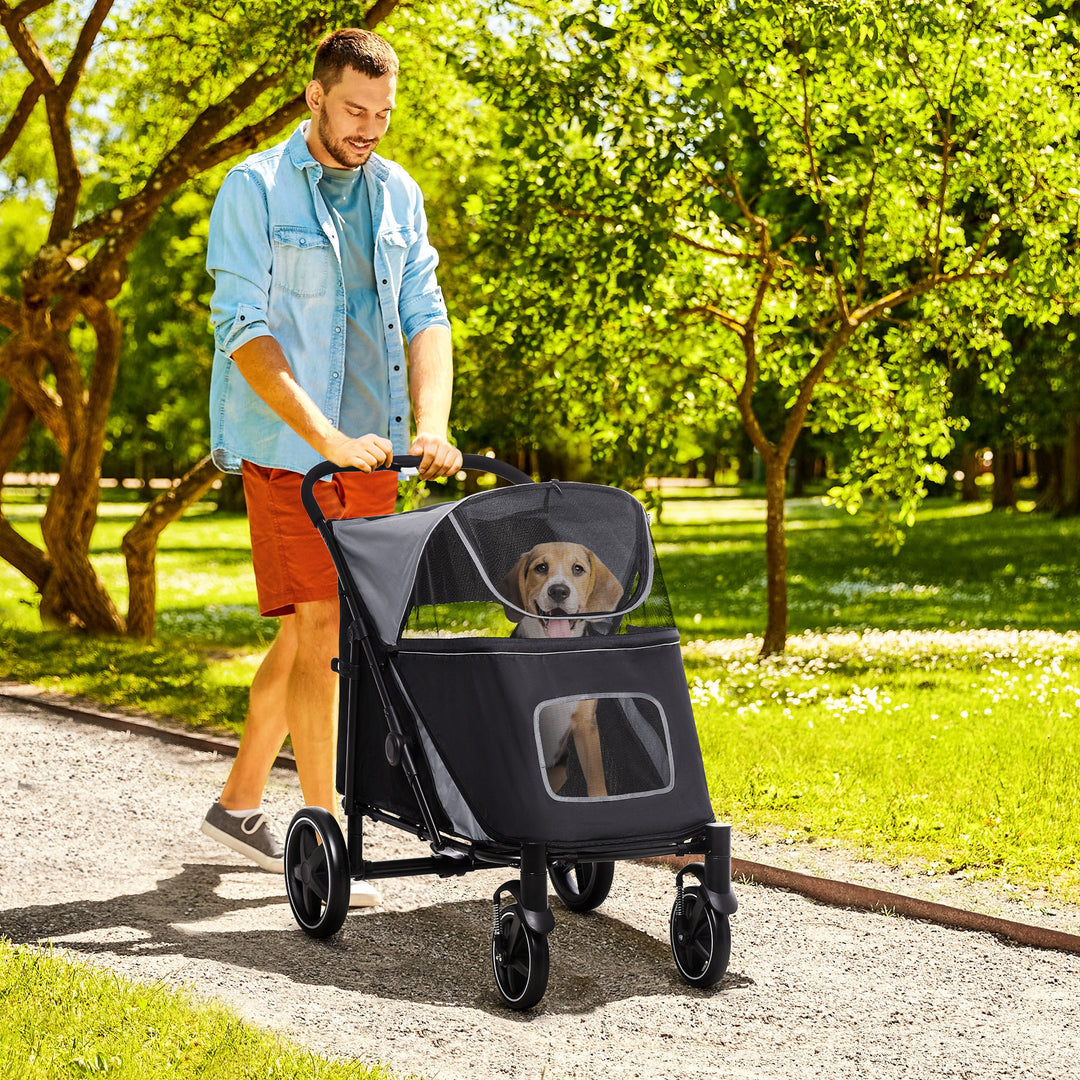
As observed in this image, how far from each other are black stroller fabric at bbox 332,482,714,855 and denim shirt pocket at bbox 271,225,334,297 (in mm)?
855

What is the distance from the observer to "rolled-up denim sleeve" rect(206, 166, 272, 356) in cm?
414

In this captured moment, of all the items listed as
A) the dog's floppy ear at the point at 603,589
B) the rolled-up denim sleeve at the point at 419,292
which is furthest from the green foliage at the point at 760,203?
A: the dog's floppy ear at the point at 603,589

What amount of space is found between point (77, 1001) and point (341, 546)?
54.2 inches

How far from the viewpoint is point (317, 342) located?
170 inches

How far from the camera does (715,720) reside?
7922 millimetres

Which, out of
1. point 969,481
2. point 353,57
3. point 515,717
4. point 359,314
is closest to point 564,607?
point 515,717

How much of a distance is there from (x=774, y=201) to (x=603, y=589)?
811cm

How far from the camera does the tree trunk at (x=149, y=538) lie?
10.6 m

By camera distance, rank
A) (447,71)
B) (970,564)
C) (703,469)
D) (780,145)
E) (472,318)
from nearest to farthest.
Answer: (780,145)
(472,318)
(447,71)
(970,564)
(703,469)

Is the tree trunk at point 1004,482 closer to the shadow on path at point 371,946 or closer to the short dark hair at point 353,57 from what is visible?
the shadow on path at point 371,946

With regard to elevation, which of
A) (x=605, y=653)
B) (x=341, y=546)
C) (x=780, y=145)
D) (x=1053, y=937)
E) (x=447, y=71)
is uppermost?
(x=447, y=71)

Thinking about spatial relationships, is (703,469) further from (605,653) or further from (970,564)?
(605,653)

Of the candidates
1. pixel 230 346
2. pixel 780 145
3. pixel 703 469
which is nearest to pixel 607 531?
pixel 230 346

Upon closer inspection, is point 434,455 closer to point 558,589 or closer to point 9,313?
point 558,589
